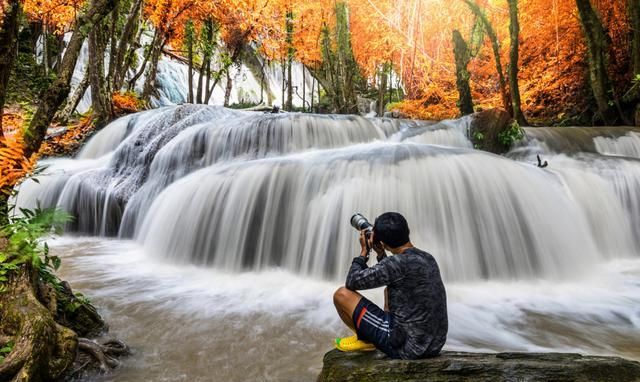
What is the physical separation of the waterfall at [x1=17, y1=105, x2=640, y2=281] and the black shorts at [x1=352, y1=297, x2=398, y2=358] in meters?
2.76

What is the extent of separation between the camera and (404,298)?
8.65ft

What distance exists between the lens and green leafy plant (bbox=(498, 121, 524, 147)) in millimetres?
10422

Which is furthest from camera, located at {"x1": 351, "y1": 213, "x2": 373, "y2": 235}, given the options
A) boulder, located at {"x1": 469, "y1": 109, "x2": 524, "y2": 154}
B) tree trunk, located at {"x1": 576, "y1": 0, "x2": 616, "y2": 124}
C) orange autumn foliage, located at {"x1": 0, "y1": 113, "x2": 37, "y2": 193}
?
tree trunk, located at {"x1": 576, "y1": 0, "x2": 616, "y2": 124}

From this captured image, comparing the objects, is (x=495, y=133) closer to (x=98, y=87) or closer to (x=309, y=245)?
(x=309, y=245)

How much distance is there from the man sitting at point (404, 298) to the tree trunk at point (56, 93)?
3.41 meters

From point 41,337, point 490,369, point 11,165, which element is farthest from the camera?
point 11,165

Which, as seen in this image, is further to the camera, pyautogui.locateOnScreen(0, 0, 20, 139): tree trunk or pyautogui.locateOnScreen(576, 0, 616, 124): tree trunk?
pyautogui.locateOnScreen(576, 0, 616, 124): tree trunk

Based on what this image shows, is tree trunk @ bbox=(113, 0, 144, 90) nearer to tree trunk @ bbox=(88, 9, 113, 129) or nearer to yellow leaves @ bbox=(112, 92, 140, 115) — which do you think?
yellow leaves @ bbox=(112, 92, 140, 115)

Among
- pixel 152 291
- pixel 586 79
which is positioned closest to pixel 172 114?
pixel 152 291

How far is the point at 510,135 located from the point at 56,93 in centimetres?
989

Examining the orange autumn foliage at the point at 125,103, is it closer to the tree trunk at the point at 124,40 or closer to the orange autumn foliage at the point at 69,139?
the tree trunk at the point at 124,40

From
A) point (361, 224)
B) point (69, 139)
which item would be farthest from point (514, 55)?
point (69, 139)

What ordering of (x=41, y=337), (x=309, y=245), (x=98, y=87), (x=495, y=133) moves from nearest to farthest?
1. (x=41, y=337)
2. (x=309, y=245)
3. (x=495, y=133)
4. (x=98, y=87)

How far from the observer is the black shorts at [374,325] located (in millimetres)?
2693
